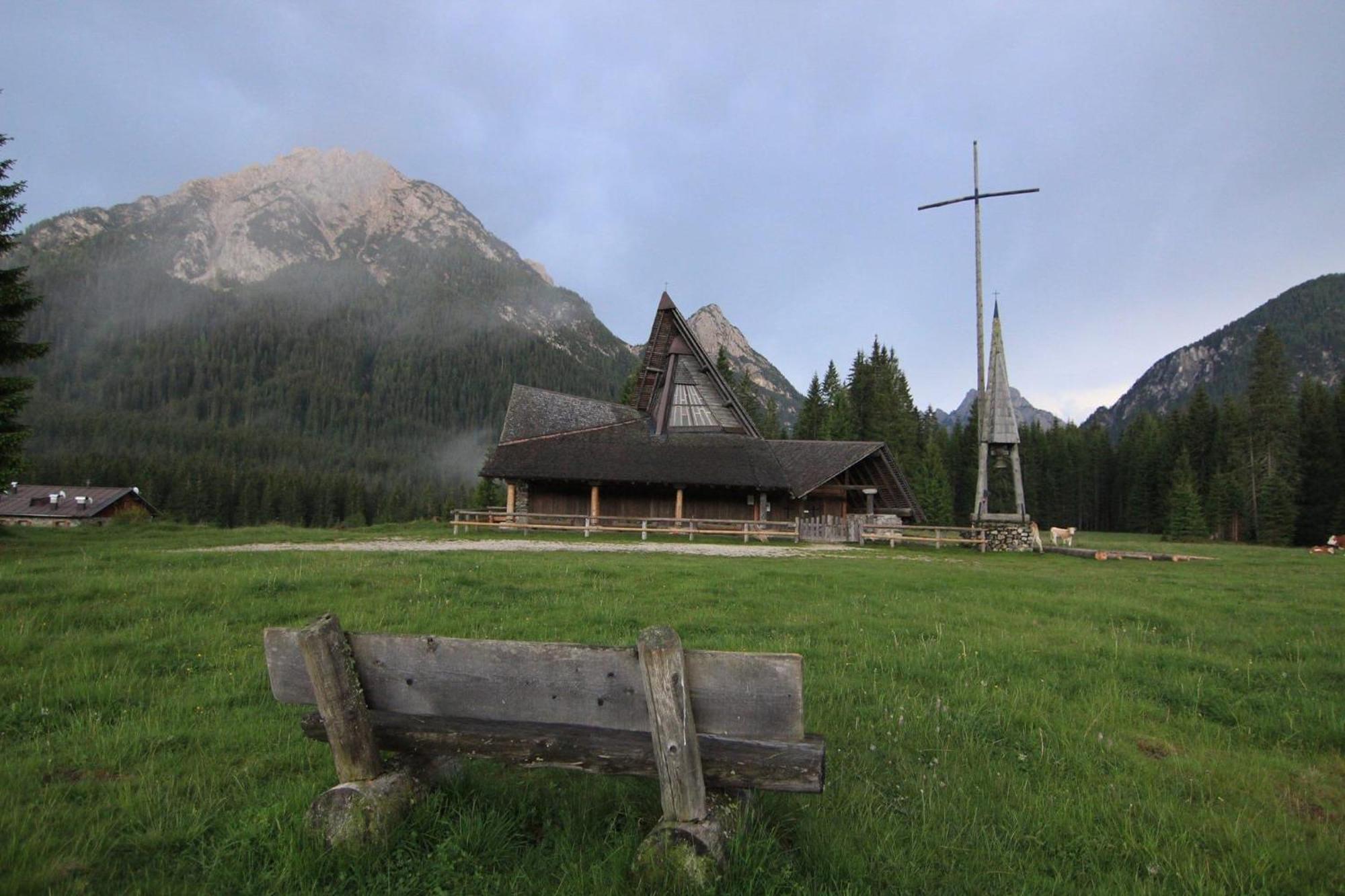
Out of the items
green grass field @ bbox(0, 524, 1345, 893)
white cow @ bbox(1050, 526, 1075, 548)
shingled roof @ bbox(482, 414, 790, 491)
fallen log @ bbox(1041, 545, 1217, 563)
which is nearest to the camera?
green grass field @ bbox(0, 524, 1345, 893)

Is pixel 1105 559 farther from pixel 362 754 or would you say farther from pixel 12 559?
pixel 12 559

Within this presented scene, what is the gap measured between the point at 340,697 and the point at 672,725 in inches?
59.6

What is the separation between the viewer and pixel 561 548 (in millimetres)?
20234

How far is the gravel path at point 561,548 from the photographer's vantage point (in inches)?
691

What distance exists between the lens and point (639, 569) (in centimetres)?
1280

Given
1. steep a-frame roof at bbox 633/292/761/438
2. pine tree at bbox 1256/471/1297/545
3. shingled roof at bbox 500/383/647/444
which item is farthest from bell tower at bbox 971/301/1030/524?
pine tree at bbox 1256/471/1297/545

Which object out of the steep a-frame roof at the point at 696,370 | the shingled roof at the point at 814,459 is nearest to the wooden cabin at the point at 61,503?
the steep a-frame roof at the point at 696,370

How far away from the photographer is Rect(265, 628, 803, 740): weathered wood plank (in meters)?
2.60

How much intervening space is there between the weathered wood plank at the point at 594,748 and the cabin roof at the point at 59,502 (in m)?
84.6

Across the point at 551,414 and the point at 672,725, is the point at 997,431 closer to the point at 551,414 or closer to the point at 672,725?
the point at 551,414

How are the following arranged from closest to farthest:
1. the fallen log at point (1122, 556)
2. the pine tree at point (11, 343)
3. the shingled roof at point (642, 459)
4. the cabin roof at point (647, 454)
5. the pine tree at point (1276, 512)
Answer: the pine tree at point (11, 343) → the fallen log at point (1122, 556) → the shingled roof at point (642, 459) → the cabin roof at point (647, 454) → the pine tree at point (1276, 512)

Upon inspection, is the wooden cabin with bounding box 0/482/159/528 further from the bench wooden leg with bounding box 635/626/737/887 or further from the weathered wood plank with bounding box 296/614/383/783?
the bench wooden leg with bounding box 635/626/737/887

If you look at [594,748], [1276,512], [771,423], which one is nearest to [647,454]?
[594,748]

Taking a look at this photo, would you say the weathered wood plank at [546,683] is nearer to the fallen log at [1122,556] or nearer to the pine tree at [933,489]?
the fallen log at [1122,556]
